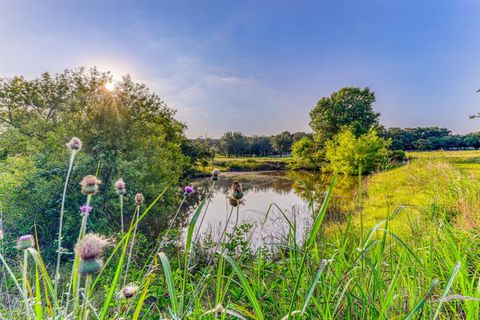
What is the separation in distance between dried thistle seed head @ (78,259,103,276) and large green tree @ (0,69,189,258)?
6.36 meters

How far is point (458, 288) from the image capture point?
1.42 meters

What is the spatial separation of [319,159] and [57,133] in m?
26.5

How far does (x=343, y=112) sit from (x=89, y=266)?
34.5m

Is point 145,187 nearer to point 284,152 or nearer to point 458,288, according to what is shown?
point 458,288

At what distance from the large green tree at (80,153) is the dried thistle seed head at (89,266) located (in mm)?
6356

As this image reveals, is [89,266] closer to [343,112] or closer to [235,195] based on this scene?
[235,195]

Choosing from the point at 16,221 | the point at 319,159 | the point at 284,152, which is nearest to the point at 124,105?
the point at 16,221

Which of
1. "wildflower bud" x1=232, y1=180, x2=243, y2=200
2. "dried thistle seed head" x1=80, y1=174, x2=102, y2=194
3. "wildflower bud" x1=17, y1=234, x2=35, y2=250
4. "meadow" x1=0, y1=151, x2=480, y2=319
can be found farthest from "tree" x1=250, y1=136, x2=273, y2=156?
"wildflower bud" x1=17, y1=234, x2=35, y2=250

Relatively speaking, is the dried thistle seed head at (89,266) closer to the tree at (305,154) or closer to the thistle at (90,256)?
the thistle at (90,256)

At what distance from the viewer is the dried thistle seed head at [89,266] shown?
0.61 metres

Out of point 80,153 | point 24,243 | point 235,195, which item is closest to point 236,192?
point 235,195

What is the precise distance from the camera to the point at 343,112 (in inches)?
1244

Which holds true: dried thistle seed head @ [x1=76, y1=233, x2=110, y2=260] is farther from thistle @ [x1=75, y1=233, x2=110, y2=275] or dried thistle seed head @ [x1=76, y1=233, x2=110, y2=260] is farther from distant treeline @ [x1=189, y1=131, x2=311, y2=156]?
distant treeline @ [x1=189, y1=131, x2=311, y2=156]

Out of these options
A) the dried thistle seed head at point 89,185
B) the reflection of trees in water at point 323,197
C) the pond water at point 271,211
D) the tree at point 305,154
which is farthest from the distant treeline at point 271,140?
the dried thistle seed head at point 89,185
